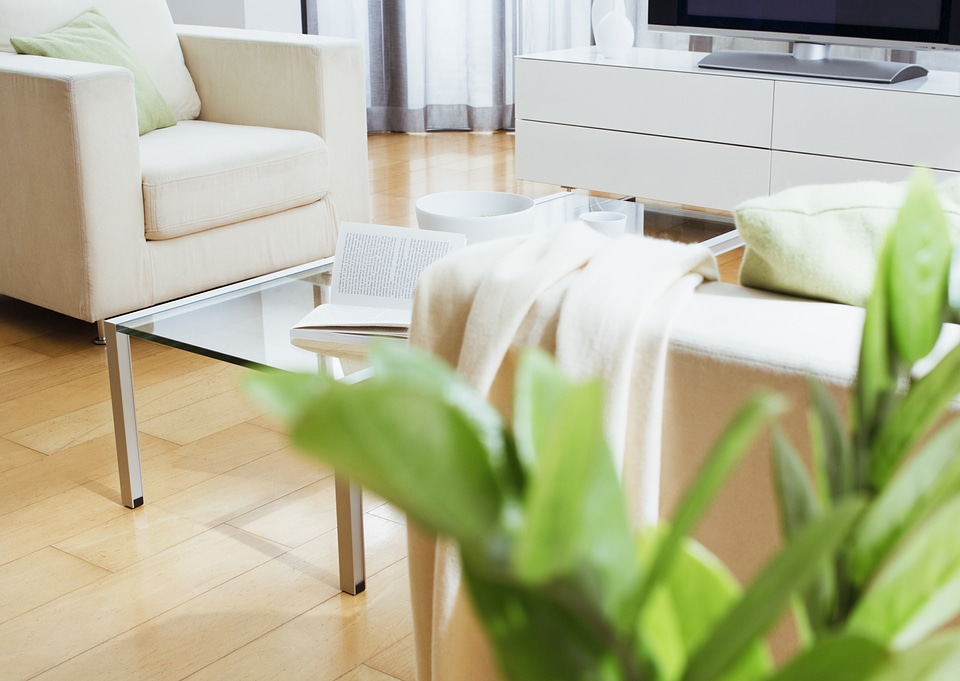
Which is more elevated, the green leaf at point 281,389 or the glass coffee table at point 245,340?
the green leaf at point 281,389

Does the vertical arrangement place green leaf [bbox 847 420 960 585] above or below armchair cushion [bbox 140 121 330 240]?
above

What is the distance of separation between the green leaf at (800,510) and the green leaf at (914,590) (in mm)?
12

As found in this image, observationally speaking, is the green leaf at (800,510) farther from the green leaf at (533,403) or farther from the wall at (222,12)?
the wall at (222,12)

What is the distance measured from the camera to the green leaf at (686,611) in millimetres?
256

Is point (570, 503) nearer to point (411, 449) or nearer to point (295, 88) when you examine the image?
point (411, 449)

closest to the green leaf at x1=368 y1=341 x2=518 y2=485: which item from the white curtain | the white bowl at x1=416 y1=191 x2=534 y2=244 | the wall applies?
the white bowl at x1=416 y1=191 x2=534 y2=244

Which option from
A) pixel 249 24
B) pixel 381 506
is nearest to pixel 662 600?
pixel 381 506

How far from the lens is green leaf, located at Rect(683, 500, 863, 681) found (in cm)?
20

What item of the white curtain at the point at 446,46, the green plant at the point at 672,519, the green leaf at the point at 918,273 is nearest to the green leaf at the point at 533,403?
the green plant at the point at 672,519

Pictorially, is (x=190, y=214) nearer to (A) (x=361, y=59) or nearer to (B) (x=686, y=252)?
(A) (x=361, y=59)

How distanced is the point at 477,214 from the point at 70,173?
3.34 feet

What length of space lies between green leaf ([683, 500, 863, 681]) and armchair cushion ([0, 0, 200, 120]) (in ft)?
10.5

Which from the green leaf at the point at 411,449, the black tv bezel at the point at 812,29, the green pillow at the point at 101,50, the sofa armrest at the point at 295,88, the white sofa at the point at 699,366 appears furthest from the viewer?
the black tv bezel at the point at 812,29

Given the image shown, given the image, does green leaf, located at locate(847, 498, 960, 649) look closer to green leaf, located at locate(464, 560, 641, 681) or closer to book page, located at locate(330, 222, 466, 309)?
green leaf, located at locate(464, 560, 641, 681)
